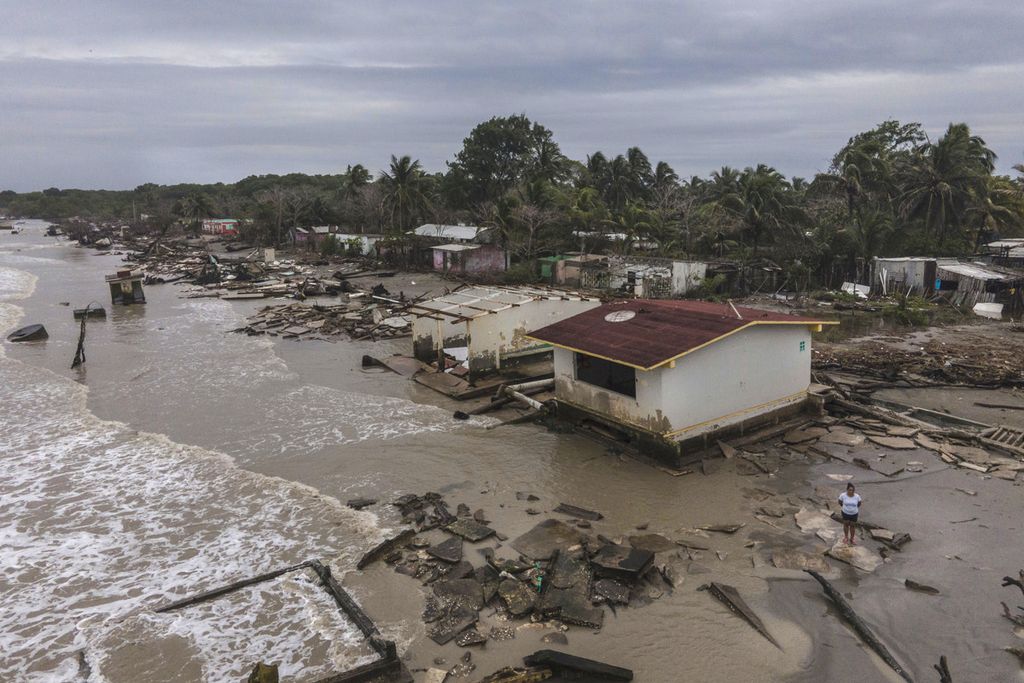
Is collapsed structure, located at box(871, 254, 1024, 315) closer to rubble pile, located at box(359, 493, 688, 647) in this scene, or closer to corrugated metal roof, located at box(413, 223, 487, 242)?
corrugated metal roof, located at box(413, 223, 487, 242)

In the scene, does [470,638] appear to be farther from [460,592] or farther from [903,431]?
[903,431]

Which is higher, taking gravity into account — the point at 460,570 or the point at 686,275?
the point at 686,275

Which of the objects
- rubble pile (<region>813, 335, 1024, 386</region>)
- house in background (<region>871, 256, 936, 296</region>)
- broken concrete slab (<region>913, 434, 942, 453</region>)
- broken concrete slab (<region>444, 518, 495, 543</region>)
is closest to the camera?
broken concrete slab (<region>444, 518, 495, 543</region>)

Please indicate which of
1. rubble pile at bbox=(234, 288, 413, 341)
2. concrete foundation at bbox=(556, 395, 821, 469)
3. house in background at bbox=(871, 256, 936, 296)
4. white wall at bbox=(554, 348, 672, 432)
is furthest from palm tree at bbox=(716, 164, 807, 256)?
white wall at bbox=(554, 348, 672, 432)

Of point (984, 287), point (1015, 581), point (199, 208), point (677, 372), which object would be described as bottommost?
point (1015, 581)

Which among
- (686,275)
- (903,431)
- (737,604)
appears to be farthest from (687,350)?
(686,275)

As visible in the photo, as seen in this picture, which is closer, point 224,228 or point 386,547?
point 386,547
